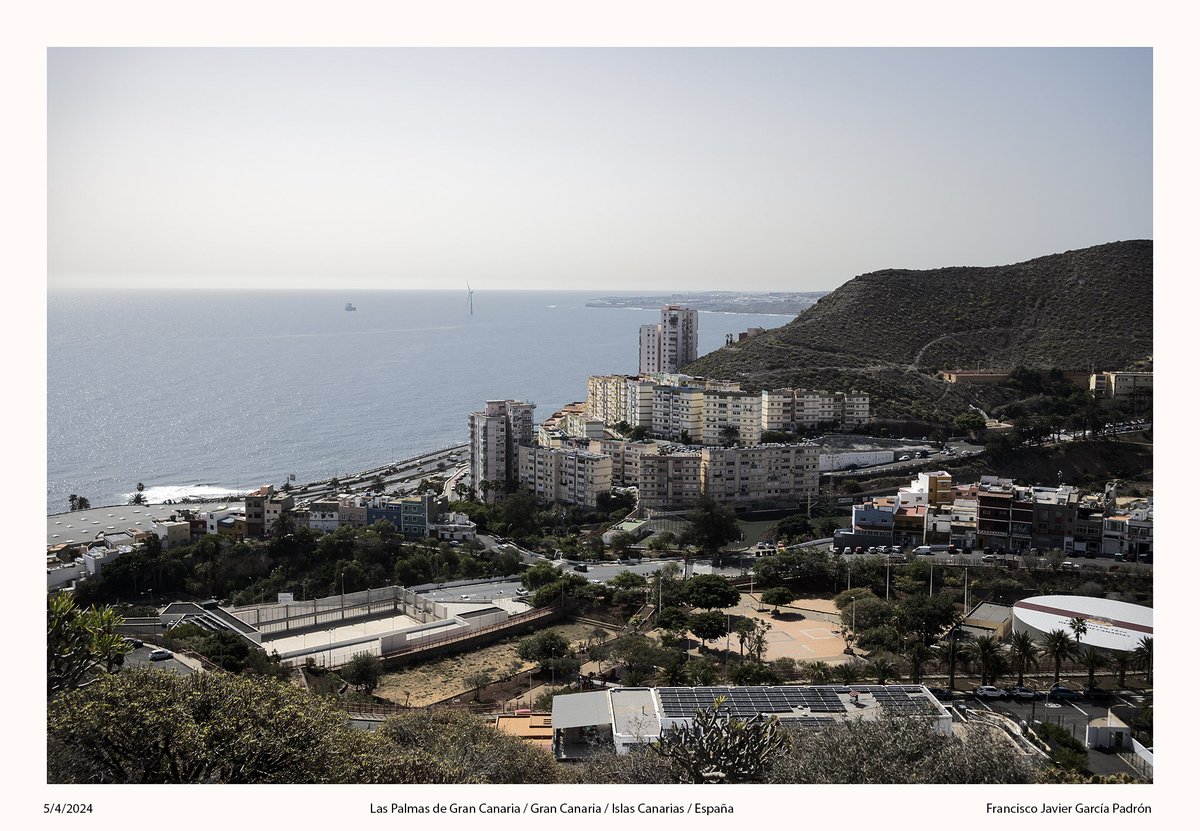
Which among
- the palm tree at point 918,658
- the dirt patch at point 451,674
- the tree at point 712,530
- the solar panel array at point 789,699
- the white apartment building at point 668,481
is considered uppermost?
the white apartment building at point 668,481

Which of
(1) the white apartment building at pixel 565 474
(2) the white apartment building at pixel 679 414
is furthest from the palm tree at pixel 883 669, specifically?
(2) the white apartment building at pixel 679 414

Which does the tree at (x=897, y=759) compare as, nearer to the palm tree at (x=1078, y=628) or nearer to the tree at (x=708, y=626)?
the palm tree at (x=1078, y=628)

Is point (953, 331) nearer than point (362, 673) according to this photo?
No

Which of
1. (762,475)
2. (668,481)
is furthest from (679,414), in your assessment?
(668,481)

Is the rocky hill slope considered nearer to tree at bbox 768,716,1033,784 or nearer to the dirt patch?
the dirt patch

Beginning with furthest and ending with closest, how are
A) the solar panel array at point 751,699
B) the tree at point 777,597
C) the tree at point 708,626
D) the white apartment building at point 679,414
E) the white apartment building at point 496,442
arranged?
the white apartment building at point 679,414 < the white apartment building at point 496,442 < the tree at point 777,597 < the tree at point 708,626 < the solar panel array at point 751,699

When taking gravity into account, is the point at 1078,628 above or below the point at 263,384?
below

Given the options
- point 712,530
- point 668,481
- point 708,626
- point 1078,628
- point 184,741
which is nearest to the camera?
point 184,741

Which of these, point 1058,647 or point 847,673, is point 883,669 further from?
point 1058,647
